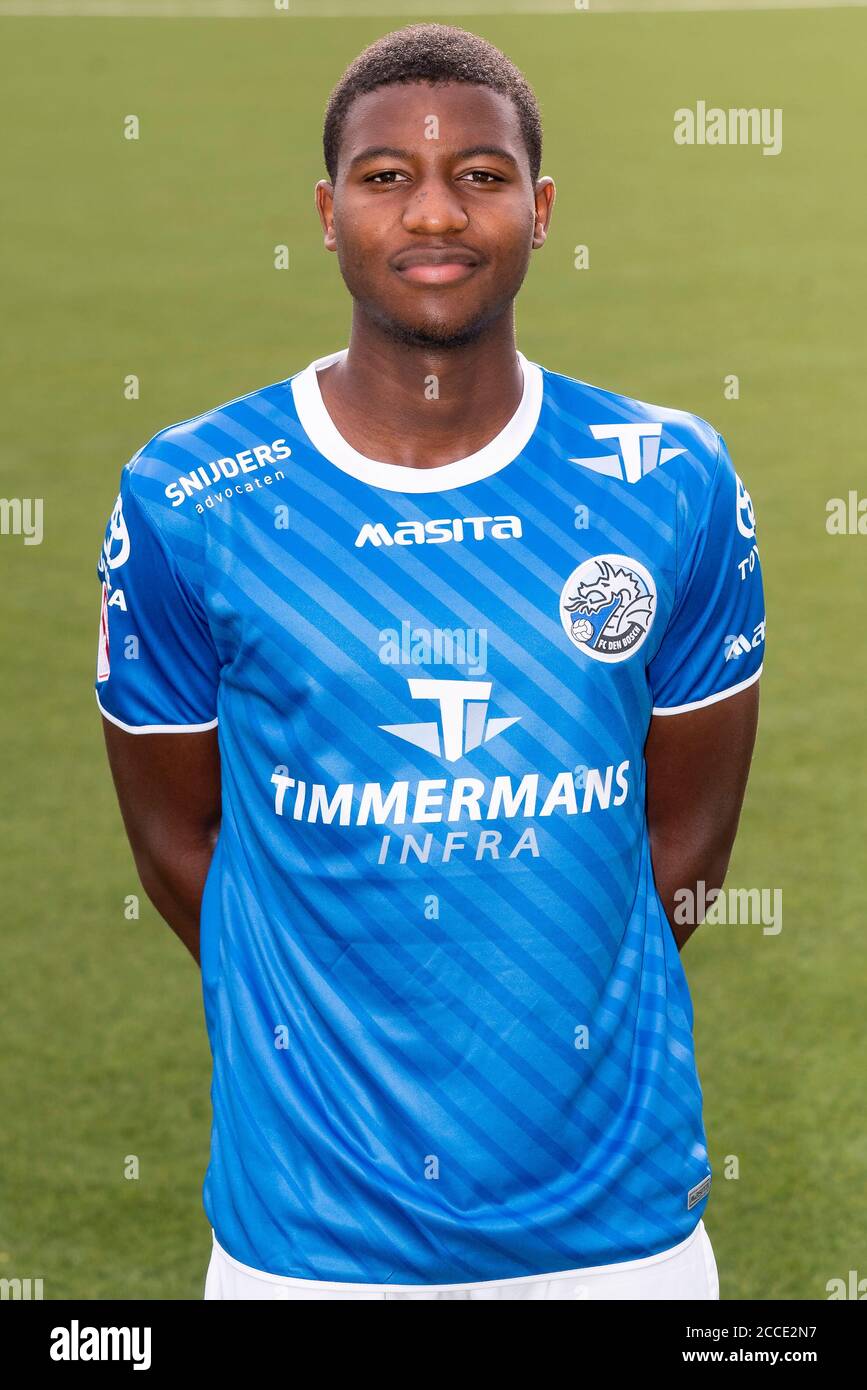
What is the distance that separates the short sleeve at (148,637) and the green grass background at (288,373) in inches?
91.1

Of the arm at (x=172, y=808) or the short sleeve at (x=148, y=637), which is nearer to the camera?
the short sleeve at (x=148, y=637)

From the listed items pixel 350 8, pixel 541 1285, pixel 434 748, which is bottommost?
pixel 541 1285

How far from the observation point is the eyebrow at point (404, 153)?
8.09ft

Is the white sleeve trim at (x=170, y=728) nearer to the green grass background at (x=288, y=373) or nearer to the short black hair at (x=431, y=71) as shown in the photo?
the short black hair at (x=431, y=71)

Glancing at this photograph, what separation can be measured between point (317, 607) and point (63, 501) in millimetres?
7724

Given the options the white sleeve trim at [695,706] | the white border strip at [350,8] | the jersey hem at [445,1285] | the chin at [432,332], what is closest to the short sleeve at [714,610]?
the white sleeve trim at [695,706]

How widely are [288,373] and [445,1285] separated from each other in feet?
32.2

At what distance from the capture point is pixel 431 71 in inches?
98.7

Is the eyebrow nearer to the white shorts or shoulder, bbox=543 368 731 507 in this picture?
shoulder, bbox=543 368 731 507

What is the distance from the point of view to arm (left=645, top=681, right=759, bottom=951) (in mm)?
2775

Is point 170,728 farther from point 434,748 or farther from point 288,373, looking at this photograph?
point 288,373

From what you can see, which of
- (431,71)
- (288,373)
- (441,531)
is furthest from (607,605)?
(288,373)

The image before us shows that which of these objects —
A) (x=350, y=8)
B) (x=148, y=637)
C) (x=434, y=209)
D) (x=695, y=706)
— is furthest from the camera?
(x=350, y=8)

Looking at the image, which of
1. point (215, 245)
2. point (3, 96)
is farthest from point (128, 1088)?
point (3, 96)
